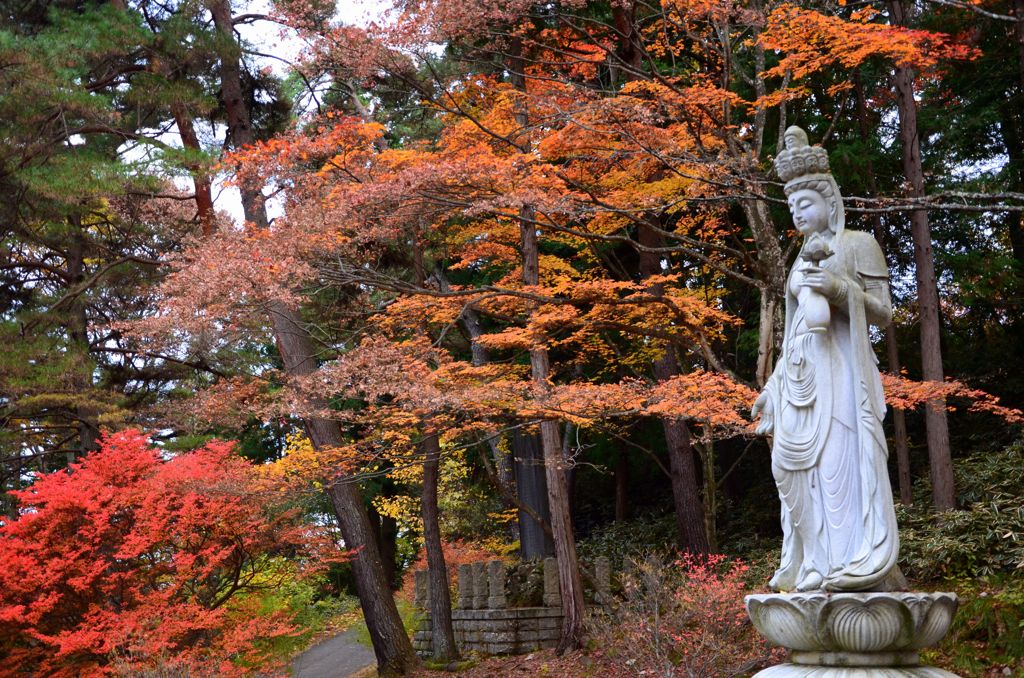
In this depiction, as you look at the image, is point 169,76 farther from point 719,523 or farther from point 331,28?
point 719,523

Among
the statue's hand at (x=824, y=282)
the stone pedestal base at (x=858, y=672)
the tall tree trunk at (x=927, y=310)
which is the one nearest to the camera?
the stone pedestal base at (x=858, y=672)

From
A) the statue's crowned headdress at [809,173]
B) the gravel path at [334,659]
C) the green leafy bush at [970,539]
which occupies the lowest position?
the gravel path at [334,659]

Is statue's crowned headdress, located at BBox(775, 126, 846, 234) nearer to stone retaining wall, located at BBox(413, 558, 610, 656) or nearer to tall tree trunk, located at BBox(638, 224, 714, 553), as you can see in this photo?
tall tree trunk, located at BBox(638, 224, 714, 553)

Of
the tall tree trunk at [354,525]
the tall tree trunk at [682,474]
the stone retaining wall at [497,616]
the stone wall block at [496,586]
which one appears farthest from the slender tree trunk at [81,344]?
the tall tree trunk at [682,474]

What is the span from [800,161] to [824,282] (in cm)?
69

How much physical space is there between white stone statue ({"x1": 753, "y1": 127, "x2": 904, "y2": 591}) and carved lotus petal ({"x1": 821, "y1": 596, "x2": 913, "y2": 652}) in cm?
21

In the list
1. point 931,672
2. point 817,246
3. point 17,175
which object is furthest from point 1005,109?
point 17,175

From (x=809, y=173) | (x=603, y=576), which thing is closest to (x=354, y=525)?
(x=603, y=576)

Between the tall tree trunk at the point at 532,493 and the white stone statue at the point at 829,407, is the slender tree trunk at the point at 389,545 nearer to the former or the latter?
the tall tree trunk at the point at 532,493

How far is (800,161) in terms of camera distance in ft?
16.4

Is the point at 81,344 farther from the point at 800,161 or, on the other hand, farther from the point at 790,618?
the point at 790,618

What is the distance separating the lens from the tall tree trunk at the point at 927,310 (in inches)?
440

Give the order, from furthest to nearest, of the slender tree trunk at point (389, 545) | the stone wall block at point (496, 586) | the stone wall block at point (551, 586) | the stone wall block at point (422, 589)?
the slender tree trunk at point (389, 545), the stone wall block at point (422, 589), the stone wall block at point (496, 586), the stone wall block at point (551, 586)

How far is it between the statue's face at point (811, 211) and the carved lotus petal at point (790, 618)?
73.6 inches
